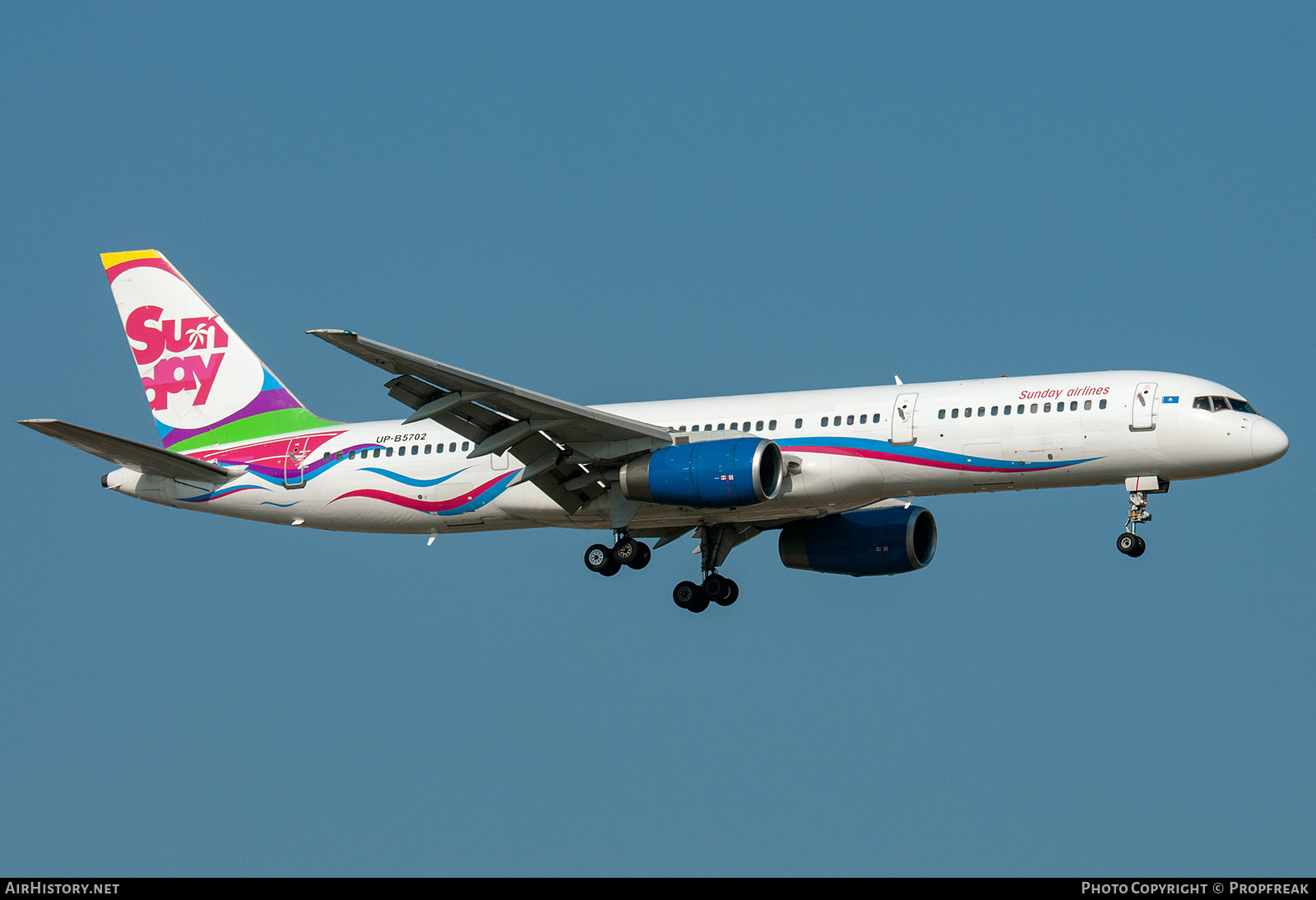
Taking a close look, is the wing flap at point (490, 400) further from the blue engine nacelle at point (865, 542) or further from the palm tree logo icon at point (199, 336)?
the palm tree logo icon at point (199, 336)

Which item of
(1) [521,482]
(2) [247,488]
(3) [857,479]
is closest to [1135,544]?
→ (3) [857,479]

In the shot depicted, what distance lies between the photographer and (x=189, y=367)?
47.0 metres

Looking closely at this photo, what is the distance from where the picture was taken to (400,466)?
1692 inches

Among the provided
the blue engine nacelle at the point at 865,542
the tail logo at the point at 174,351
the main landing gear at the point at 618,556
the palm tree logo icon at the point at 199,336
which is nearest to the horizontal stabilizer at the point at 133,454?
the tail logo at the point at 174,351

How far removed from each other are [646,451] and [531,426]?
2702mm

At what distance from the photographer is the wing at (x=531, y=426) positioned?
36.9 metres

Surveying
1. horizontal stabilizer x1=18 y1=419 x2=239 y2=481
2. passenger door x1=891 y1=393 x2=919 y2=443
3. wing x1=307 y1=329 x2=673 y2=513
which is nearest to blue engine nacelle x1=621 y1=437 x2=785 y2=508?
wing x1=307 y1=329 x2=673 y2=513

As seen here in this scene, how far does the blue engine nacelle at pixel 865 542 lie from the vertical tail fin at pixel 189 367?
12.6 metres

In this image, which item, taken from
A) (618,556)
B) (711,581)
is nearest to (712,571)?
(711,581)

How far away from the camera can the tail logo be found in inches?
1843

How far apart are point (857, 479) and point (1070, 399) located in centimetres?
487

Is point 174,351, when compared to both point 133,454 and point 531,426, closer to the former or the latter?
point 133,454

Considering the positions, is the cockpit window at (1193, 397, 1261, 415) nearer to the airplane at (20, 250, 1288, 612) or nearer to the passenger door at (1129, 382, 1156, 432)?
the airplane at (20, 250, 1288, 612)

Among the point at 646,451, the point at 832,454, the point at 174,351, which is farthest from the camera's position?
the point at 174,351
